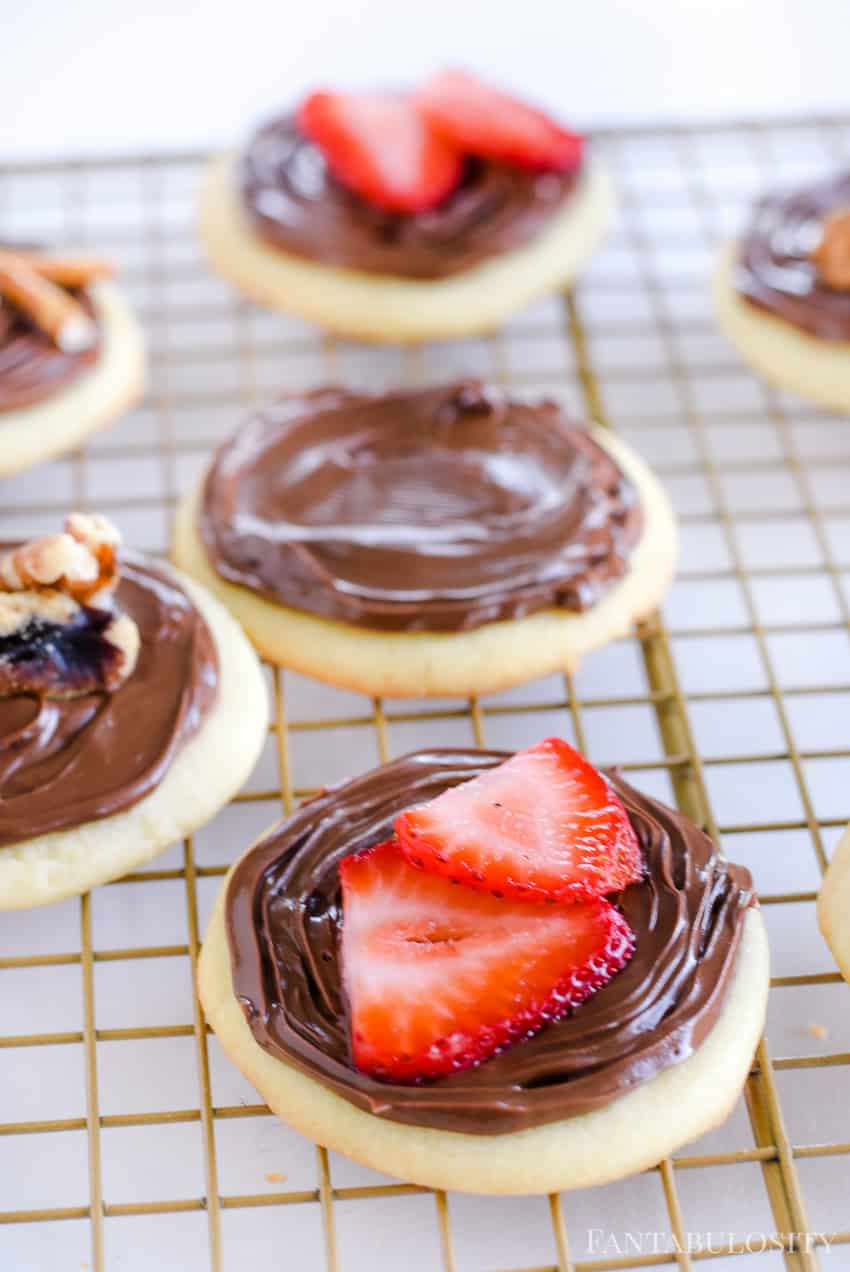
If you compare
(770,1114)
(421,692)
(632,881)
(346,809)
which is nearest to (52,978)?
(346,809)

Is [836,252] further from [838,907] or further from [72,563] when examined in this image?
[72,563]

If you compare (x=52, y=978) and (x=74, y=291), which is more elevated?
(x=74, y=291)

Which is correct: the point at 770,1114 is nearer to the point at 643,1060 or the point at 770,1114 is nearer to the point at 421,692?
the point at 643,1060

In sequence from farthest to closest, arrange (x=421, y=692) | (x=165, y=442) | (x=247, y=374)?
(x=247, y=374)
(x=165, y=442)
(x=421, y=692)

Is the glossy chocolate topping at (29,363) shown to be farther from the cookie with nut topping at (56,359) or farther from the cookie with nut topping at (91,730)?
the cookie with nut topping at (91,730)

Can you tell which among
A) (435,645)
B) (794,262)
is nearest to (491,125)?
(794,262)

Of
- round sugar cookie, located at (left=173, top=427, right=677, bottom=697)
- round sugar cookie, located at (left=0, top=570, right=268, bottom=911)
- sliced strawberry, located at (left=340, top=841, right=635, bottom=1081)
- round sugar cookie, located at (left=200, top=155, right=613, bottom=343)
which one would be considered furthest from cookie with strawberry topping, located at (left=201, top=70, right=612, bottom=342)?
sliced strawberry, located at (left=340, top=841, right=635, bottom=1081)

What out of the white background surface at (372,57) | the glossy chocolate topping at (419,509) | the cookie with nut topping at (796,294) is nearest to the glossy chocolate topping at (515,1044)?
the glossy chocolate topping at (419,509)
